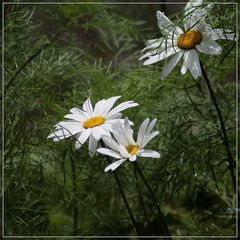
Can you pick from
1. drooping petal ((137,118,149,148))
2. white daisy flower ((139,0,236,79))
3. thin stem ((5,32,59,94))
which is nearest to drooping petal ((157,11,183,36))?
white daisy flower ((139,0,236,79))

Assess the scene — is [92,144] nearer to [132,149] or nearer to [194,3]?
[132,149]

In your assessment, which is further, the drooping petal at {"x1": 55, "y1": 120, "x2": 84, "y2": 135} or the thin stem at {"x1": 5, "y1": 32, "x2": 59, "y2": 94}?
the thin stem at {"x1": 5, "y1": 32, "x2": 59, "y2": 94}

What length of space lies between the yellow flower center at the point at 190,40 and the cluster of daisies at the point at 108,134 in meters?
0.08

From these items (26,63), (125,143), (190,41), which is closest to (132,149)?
(125,143)

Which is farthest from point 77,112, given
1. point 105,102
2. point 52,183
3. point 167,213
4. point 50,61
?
point 167,213

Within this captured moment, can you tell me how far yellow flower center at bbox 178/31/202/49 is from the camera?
1.92 ft

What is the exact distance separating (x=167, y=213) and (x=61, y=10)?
0.35 metres

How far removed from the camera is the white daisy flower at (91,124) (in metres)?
0.55

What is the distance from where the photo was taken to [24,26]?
33.7 inches

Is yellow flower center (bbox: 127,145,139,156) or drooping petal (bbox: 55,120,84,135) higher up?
drooping petal (bbox: 55,120,84,135)

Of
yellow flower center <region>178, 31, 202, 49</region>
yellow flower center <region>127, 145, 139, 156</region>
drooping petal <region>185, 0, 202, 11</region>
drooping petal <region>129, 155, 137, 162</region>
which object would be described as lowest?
drooping petal <region>129, 155, 137, 162</region>

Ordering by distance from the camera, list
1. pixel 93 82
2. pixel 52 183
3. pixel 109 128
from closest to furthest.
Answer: pixel 109 128, pixel 52 183, pixel 93 82

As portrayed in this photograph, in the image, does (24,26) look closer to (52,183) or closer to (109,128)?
(52,183)

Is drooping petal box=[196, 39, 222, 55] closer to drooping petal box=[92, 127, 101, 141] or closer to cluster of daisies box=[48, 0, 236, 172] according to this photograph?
cluster of daisies box=[48, 0, 236, 172]
